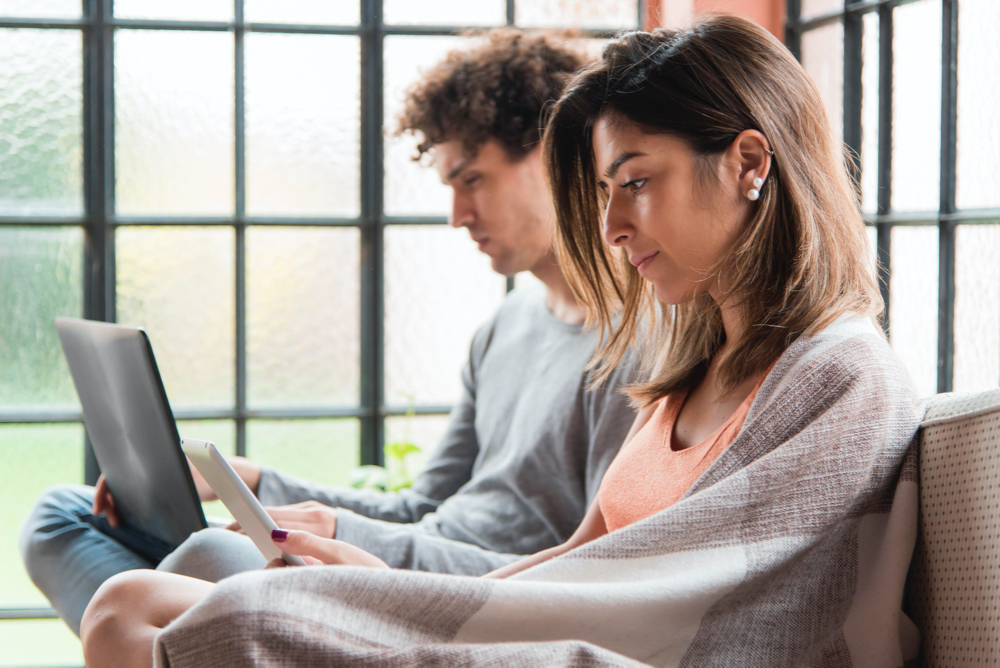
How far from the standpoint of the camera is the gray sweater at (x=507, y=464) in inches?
50.8

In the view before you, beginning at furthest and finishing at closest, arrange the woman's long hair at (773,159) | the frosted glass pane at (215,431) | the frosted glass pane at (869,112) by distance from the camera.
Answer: the frosted glass pane at (215,431)
the frosted glass pane at (869,112)
the woman's long hair at (773,159)

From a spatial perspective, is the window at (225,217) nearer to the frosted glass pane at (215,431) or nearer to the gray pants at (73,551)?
the frosted glass pane at (215,431)

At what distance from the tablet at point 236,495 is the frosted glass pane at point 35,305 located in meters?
1.52

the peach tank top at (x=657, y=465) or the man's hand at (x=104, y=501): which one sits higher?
the peach tank top at (x=657, y=465)

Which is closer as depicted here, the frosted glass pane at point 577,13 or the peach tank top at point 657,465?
the peach tank top at point 657,465

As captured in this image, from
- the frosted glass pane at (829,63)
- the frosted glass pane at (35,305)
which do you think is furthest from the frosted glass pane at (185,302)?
the frosted glass pane at (829,63)

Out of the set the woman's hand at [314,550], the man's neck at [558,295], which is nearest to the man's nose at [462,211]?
the man's neck at [558,295]

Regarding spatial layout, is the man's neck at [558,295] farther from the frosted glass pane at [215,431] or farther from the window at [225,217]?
the frosted glass pane at [215,431]

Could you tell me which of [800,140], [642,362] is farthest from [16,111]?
[800,140]

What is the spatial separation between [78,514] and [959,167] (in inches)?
66.3

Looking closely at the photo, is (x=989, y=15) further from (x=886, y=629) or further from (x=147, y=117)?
(x=147, y=117)

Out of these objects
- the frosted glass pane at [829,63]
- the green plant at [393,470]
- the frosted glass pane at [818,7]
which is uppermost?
the frosted glass pane at [818,7]

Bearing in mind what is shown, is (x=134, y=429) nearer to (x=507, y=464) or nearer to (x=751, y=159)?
(x=507, y=464)

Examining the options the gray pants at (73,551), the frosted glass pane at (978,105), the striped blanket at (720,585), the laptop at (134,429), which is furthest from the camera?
the frosted glass pane at (978,105)
